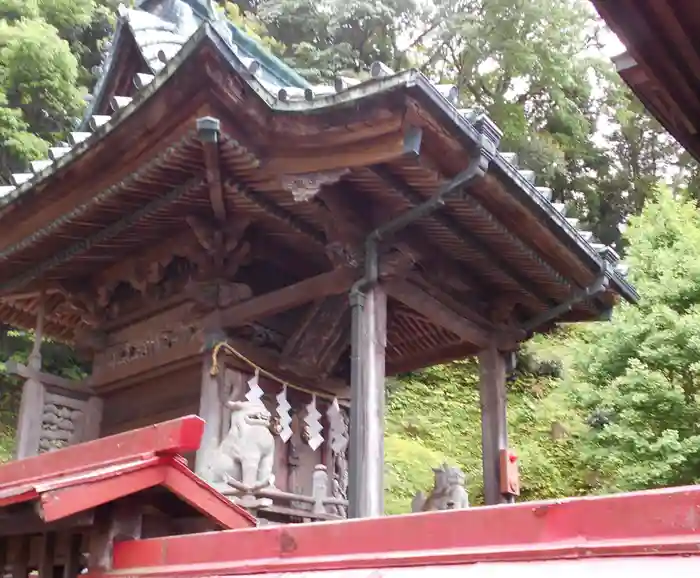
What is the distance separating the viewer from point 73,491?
2863 mm

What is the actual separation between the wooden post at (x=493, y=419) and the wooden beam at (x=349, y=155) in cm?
279

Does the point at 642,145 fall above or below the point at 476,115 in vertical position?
above

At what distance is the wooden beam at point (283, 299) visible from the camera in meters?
5.72

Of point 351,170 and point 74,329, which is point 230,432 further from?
point 74,329

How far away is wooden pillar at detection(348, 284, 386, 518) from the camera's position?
194 inches

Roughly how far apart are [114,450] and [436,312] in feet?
11.4

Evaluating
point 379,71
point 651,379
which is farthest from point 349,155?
point 651,379

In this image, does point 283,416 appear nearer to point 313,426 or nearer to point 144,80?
point 313,426

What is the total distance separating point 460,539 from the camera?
2.03m

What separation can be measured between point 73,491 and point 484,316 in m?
4.71

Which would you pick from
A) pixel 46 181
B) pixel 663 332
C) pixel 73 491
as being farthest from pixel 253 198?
pixel 663 332

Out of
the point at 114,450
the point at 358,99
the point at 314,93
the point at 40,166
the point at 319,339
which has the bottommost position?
the point at 114,450

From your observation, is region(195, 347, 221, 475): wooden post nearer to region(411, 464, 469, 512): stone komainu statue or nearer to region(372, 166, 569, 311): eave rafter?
region(411, 464, 469, 512): stone komainu statue

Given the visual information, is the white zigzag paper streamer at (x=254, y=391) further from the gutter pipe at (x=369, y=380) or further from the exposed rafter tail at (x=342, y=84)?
the exposed rafter tail at (x=342, y=84)
